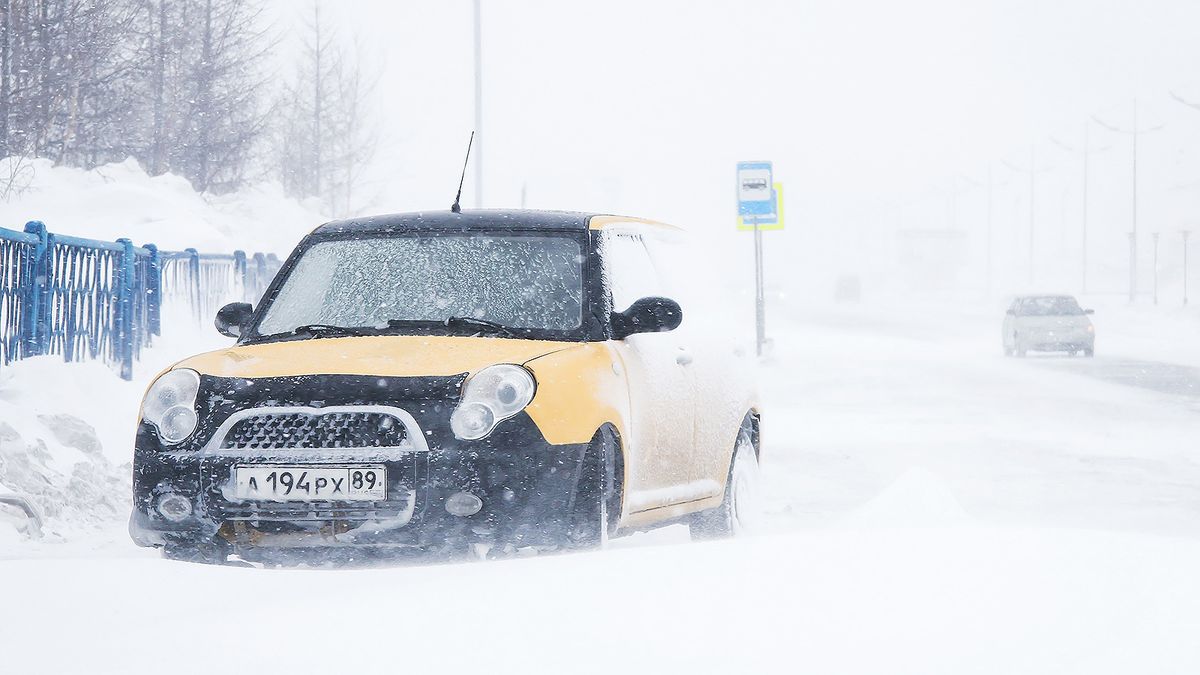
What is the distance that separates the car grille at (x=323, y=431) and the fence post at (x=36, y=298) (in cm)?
898

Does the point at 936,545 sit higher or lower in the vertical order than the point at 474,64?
lower

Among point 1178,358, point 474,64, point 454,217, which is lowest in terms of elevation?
point 1178,358

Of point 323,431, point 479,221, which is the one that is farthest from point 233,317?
point 323,431

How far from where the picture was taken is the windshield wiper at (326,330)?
5.77 meters

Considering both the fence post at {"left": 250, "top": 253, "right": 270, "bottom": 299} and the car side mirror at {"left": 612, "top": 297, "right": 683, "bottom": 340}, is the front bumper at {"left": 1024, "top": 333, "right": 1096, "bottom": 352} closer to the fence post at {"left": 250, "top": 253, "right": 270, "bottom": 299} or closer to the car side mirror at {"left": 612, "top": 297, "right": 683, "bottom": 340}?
the fence post at {"left": 250, "top": 253, "right": 270, "bottom": 299}

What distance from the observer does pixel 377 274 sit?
613 cm

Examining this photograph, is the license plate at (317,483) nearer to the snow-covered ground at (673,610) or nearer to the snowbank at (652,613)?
the snow-covered ground at (673,610)

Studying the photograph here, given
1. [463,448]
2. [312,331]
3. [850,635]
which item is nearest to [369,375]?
[463,448]

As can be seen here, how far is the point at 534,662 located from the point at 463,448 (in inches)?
80.9

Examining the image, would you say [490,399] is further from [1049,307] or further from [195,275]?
[1049,307]

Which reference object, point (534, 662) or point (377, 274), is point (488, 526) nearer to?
point (377, 274)

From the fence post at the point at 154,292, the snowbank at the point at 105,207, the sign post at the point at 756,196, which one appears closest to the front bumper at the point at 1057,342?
the sign post at the point at 756,196

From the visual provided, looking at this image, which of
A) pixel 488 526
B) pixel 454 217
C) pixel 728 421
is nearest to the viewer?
pixel 488 526

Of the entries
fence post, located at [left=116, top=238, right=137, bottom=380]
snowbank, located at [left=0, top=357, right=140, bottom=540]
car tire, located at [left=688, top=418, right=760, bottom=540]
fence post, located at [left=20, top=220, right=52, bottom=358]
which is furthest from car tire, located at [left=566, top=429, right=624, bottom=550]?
fence post, located at [left=116, top=238, right=137, bottom=380]
